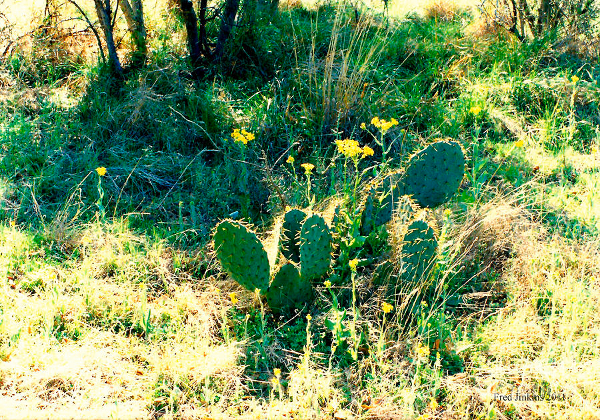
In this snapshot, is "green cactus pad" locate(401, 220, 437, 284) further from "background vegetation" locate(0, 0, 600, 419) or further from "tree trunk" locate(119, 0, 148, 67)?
"tree trunk" locate(119, 0, 148, 67)

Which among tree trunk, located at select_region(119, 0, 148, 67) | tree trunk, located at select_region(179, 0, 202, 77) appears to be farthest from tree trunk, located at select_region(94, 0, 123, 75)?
tree trunk, located at select_region(179, 0, 202, 77)

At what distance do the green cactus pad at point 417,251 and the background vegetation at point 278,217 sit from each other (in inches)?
2.7

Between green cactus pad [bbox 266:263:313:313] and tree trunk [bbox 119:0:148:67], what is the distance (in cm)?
293

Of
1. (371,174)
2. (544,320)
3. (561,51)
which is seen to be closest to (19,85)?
(371,174)

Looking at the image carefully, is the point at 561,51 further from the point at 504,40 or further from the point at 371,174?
the point at 371,174

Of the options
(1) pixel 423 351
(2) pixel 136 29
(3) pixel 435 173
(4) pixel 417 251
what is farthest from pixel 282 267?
(2) pixel 136 29

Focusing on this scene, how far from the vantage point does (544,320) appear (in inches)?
117

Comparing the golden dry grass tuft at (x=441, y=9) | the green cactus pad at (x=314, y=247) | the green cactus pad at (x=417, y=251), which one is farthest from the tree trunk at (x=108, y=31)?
the golden dry grass tuft at (x=441, y=9)

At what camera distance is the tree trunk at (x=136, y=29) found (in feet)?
16.4

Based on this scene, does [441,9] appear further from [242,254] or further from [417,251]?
[242,254]

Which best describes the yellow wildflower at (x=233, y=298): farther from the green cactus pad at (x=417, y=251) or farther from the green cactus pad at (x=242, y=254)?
the green cactus pad at (x=417, y=251)

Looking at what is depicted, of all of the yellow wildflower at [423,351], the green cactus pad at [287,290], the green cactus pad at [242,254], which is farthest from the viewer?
the green cactus pad at [287,290]

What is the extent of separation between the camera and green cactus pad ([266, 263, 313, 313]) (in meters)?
2.98

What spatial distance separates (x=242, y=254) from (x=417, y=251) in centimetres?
93
